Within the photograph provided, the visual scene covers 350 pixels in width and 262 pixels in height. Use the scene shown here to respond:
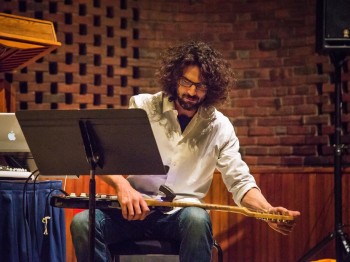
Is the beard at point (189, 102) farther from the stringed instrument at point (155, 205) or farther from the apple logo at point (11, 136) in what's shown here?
the apple logo at point (11, 136)

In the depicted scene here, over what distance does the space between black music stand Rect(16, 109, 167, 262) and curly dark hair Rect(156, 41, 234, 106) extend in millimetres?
751

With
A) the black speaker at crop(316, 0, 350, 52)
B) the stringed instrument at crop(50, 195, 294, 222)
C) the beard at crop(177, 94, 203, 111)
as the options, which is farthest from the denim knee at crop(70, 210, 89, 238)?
the black speaker at crop(316, 0, 350, 52)

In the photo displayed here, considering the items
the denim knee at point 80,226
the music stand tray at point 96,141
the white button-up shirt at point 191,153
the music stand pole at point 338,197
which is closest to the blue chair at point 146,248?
the denim knee at point 80,226

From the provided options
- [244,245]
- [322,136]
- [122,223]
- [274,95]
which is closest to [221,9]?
[274,95]

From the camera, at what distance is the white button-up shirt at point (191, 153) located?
3.35m

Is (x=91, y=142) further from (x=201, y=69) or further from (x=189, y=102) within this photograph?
(x=201, y=69)

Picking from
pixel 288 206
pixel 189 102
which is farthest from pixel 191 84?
pixel 288 206

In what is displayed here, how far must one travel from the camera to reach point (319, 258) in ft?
15.3

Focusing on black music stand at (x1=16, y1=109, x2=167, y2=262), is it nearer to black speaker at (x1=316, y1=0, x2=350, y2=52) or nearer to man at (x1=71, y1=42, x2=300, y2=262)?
man at (x1=71, y1=42, x2=300, y2=262)

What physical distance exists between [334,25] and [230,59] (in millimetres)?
1337

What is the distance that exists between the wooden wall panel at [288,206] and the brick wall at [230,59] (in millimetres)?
428

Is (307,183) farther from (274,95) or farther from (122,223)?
(122,223)

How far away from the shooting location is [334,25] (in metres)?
4.09

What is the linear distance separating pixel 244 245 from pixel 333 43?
1.54 m
